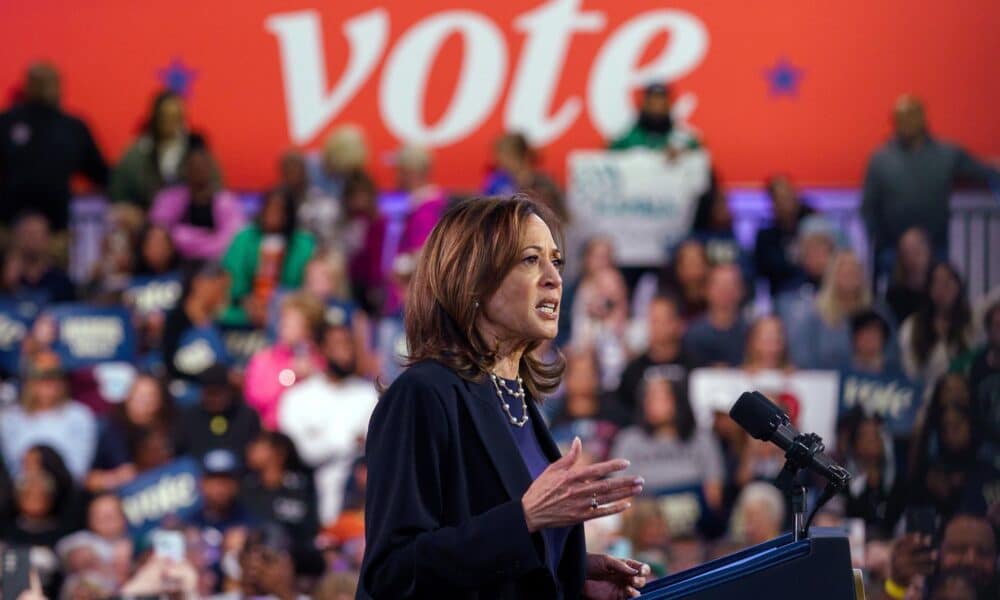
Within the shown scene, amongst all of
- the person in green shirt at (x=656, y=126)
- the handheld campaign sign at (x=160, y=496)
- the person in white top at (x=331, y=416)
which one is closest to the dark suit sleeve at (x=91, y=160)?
the person in white top at (x=331, y=416)

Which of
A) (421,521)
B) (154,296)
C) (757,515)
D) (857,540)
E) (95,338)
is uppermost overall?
(421,521)

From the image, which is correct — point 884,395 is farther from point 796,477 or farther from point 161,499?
point 796,477

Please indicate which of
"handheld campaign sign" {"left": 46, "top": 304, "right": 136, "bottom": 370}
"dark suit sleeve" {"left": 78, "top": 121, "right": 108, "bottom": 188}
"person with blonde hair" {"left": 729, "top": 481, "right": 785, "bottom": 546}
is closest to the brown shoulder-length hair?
"person with blonde hair" {"left": 729, "top": 481, "right": 785, "bottom": 546}

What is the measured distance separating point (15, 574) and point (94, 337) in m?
4.62

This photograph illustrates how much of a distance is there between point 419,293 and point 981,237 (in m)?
6.61

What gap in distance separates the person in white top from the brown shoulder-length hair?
481cm

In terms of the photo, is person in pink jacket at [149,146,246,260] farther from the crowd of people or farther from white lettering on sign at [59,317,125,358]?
white lettering on sign at [59,317,125,358]

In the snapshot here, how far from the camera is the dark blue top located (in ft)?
8.94

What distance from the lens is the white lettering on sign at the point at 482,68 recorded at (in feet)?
33.1

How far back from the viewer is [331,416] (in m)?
7.80

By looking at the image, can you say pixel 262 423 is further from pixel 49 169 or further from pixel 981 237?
pixel 981 237

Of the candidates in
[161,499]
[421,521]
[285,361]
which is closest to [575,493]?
[421,521]

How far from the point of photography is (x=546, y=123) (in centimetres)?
1019

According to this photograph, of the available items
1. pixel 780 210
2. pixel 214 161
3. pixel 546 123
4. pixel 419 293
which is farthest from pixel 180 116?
pixel 419 293
